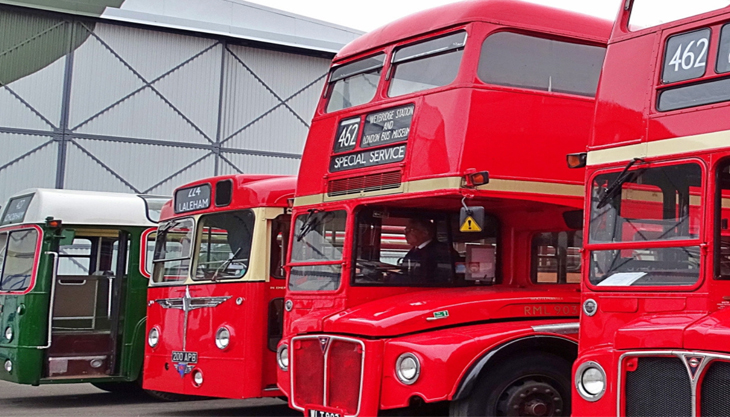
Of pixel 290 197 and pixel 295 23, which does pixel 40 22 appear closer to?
pixel 295 23

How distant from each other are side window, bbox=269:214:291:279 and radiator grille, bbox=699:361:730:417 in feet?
17.8

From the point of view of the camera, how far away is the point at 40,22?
948 inches

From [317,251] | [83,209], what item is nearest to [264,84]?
[83,209]

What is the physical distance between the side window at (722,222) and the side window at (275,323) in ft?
17.0

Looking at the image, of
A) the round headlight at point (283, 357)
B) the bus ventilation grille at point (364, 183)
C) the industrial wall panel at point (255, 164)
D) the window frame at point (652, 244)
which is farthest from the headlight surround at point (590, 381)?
the industrial wall panel at point (255, 164)

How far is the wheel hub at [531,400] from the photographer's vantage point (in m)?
7.12

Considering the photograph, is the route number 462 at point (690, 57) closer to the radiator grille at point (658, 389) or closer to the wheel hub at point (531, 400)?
the radiator grille at point (658, 389)

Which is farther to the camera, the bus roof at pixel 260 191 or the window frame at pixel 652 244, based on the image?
the bus roof at pixel 260 191

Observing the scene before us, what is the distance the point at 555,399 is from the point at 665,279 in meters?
1.83

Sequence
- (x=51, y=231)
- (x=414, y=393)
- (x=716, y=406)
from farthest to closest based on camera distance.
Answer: (x=51, y=231)
(x=414, y=393)
(x=716, y=406)

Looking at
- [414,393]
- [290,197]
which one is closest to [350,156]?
[290,197]

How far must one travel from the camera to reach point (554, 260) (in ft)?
28.3

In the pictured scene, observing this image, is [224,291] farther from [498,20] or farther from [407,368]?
[498,20]

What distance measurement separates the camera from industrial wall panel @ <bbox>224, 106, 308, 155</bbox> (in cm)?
2633
